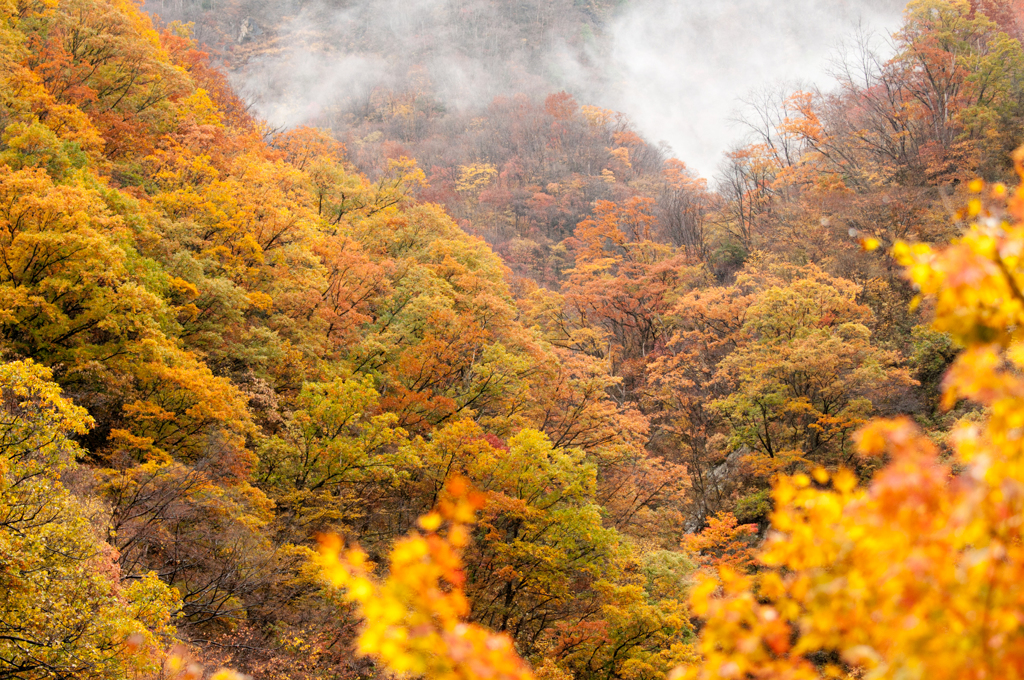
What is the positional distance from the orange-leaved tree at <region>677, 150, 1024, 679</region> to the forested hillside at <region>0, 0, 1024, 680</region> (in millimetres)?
14

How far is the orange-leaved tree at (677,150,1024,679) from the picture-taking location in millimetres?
1947

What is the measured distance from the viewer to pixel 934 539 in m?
2.01

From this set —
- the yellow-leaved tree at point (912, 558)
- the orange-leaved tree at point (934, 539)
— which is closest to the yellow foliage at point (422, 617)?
the yellow-leaved tree at point (912, 558)

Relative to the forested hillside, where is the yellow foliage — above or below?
below

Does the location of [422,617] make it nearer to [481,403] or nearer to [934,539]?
[934,539]

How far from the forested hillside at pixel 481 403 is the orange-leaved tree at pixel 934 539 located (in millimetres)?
14

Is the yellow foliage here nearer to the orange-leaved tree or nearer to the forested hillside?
the forested hillside

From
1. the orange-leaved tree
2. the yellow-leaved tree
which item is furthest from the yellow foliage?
the orange-leaved tree

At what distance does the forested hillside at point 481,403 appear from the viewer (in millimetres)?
2219

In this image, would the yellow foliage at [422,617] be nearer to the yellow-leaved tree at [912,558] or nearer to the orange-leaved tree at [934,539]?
the yellow-leaved tree at [912,558]

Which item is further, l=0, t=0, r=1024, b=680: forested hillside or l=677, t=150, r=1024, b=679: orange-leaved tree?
l=0, t=0, r=1024, b=680: forested hillside

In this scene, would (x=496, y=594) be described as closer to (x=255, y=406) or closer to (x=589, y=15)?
(x=255, y=406)

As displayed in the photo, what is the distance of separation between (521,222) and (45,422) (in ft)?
136

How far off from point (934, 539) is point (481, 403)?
65.4 feet
